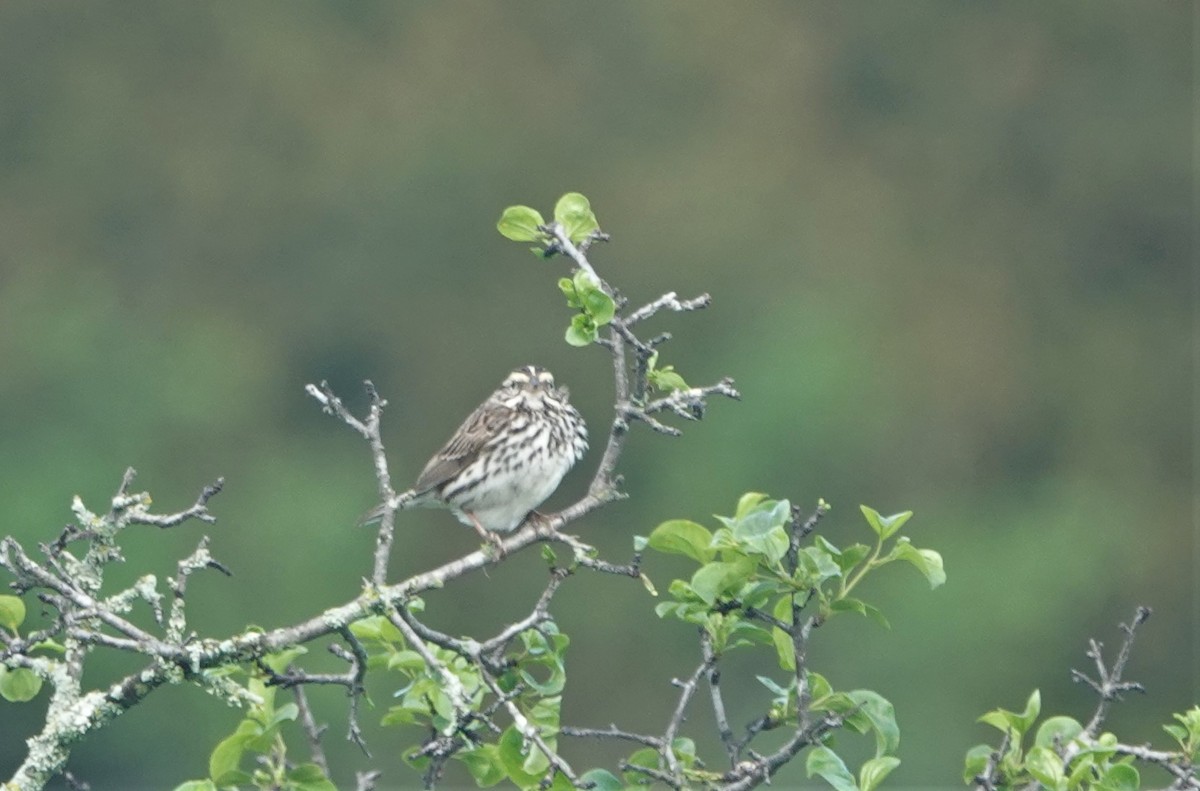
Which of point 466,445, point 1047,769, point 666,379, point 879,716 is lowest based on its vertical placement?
point 1047,769

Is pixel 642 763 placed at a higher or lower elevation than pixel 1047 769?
higher

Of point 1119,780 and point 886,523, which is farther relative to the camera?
point 886,523

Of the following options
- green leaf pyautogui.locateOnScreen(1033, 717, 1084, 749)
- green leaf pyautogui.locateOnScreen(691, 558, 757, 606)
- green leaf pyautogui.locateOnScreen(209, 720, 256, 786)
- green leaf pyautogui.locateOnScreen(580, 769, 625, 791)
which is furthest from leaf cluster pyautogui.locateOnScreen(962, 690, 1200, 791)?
green leaf pyautogui.locateOnScreen(209, 720, 256, 786)

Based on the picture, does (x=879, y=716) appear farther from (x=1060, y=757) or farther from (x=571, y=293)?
(x=571, y=293)

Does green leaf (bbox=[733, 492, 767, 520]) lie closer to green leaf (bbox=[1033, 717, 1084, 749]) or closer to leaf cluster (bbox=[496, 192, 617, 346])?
leaf cluster (bbox=[496, 192, 617, 346])

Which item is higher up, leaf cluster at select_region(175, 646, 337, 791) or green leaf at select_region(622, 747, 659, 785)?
leaf cluster at select_region(175, 646, 337, 791)

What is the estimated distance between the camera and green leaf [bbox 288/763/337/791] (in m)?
5.29

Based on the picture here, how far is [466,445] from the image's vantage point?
869cm

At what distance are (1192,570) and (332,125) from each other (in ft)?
44.5

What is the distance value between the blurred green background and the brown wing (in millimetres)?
15157

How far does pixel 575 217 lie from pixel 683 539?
860mm

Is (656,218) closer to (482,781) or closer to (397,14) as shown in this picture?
(397,14)

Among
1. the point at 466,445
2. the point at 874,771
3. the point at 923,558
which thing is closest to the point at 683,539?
the point at 923,558

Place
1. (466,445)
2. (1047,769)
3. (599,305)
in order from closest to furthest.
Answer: (1047,769) → (599,305) → (466,445)
